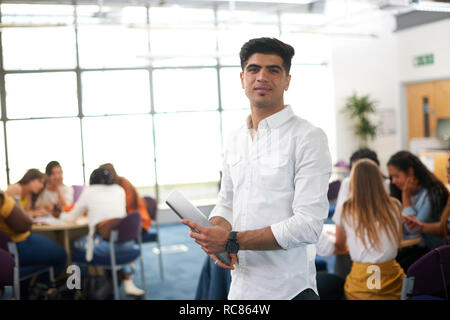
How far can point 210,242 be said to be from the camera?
1145mm

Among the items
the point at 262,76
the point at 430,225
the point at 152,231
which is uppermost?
the point at 262,76

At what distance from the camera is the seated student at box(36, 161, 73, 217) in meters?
1.50

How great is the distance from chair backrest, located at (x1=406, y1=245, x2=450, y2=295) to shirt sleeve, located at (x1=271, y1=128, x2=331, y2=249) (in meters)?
0.69

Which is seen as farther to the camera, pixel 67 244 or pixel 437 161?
pixel 437 161

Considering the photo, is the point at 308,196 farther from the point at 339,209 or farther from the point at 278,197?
the point at 339,209

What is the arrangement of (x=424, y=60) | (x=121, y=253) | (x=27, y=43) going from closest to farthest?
(x=27, y=43) < (x=121, y=253) < (x=424, y=60)

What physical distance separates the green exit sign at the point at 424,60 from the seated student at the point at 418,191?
648 centimetres

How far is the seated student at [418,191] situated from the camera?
2.78 m

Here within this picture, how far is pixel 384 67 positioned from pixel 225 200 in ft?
28.1

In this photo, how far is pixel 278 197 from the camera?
1198mm

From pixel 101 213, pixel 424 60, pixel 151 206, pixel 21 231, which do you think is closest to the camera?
pixel 21 231

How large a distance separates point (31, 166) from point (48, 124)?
15 centimetres

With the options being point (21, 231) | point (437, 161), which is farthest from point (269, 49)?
point (437, 161)
